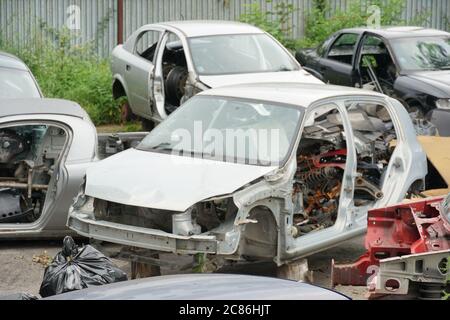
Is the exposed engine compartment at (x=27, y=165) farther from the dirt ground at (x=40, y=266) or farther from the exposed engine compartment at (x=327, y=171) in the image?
the exposed engine compartment at (x=327, y=171)

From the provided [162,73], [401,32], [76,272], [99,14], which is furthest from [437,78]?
[76,272]

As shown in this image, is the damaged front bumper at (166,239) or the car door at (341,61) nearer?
the damaged front bumper at (166,239)

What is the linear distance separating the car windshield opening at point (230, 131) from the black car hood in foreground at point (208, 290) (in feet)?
13.3

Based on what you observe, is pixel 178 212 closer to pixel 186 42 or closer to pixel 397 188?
pixel 397 188

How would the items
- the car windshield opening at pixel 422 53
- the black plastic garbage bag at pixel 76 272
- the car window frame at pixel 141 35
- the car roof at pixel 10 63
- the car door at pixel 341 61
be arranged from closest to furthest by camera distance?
the black plastic garbage bag at pixel 76 272, the car roof at pixel 10 63, the car window frame at pixel 141 35, the car windshield opening at pixel 422 53, the car door at pixel 341 61

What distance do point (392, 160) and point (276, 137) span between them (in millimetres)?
1361

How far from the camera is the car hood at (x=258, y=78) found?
13680mm

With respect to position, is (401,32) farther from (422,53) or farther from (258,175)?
(258,175)

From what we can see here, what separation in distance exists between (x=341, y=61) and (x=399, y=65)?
5.88ft

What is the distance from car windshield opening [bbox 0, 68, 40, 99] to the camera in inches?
483

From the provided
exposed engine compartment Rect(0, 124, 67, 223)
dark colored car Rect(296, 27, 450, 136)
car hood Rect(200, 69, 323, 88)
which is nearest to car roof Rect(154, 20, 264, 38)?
car hood Rect(200, 69, 323, 88)

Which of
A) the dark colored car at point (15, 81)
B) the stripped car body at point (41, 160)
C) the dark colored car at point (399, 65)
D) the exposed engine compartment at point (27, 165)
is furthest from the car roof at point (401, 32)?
the exposed engine compartment at point (27, 165)

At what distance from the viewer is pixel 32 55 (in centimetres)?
1888
